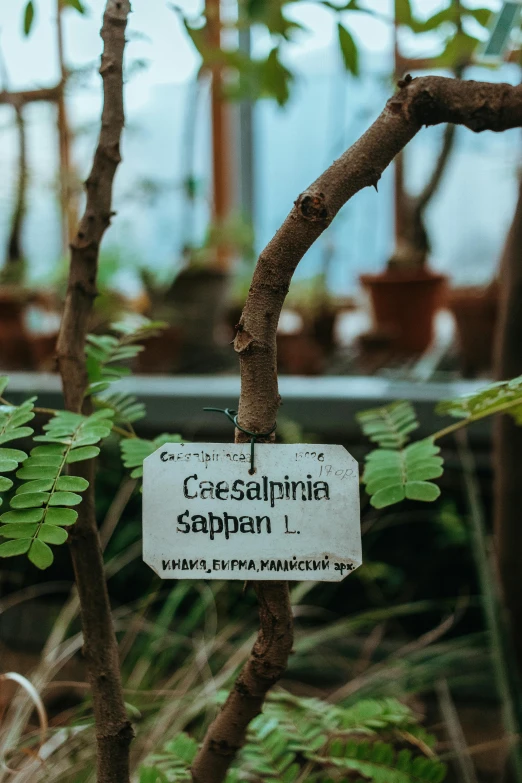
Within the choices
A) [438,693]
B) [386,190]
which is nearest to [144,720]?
[438,693]

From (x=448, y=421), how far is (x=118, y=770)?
105 cm

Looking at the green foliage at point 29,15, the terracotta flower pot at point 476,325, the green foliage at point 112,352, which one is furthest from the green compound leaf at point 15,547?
the terracotta flower pot at point 476,325

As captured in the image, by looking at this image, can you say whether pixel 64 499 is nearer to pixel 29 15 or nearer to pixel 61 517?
pixel 61 517

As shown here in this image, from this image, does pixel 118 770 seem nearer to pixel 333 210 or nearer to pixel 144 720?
pixel 333 210

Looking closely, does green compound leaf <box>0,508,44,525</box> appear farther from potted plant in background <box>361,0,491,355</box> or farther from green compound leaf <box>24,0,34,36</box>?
potted plant in background <box>361,0,491,355</box>

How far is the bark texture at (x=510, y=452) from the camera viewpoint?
3.19 feet

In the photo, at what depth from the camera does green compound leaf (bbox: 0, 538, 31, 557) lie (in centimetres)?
47

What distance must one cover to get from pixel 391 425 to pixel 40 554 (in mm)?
335

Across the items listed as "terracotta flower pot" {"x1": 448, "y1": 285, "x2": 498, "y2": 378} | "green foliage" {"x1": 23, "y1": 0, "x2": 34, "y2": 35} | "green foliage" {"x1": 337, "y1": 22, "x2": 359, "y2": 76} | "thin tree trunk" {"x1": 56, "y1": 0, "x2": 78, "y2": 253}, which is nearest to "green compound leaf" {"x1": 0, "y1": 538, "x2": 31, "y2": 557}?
"green foliage" {"x1": 23, "y1": 0, "x2": 34, "y2": 35}

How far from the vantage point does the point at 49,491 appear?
525 mm

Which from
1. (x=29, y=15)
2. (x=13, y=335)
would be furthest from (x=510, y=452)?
(x=13, y=335)

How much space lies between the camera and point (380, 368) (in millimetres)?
2080

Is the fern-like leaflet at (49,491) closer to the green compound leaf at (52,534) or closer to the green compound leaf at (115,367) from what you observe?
the green compound leaf at (52,534)

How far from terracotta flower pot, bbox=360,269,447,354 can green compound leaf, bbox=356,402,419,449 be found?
158 centimetres
